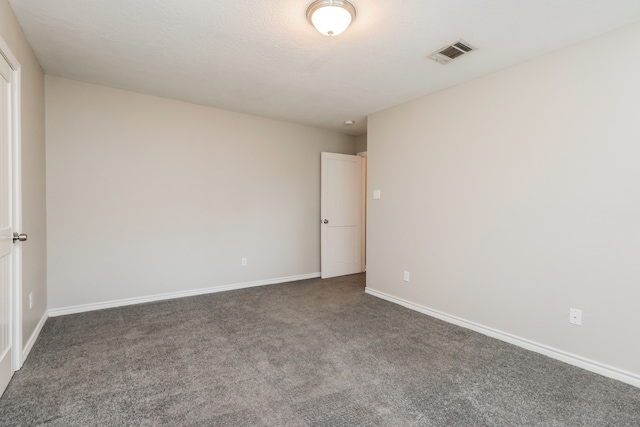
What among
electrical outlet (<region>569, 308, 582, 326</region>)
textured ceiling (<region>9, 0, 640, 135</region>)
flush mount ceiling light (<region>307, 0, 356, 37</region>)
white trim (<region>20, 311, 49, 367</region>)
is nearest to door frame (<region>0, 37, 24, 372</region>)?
white trim (<region>20, 311, 49, 367</region>)

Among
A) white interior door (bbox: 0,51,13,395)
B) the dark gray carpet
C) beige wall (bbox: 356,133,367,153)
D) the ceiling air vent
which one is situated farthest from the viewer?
beige wall (bbox: 356,133,367,153)

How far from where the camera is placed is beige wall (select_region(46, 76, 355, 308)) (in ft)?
10.6

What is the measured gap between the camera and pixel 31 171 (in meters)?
2.54

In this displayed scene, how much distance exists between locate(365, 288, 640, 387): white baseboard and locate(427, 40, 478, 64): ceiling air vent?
2446 millimetres

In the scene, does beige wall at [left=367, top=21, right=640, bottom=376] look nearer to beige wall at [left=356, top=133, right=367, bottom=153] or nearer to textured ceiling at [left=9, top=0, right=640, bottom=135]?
textured ceiling at [left=9, top=0, right=640, bottom=135]

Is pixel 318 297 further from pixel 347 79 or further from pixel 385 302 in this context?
pixel 347 79

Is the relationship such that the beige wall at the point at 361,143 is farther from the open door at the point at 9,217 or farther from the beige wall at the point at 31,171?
the open door at the point at 9,217

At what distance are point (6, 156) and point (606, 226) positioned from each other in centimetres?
411

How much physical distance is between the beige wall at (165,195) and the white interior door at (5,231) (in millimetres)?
1339

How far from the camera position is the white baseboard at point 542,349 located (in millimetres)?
2129

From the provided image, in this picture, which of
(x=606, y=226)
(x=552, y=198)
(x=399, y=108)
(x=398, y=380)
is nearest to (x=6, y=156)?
(x=398, y=380)

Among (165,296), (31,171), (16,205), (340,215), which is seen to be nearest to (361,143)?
(340,215)

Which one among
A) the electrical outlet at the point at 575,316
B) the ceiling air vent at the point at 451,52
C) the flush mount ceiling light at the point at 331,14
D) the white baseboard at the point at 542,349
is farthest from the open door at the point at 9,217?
the electrical outlet at the point at 575,316

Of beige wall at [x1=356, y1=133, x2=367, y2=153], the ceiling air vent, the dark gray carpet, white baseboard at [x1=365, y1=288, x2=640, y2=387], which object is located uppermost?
the ceiling air vent
